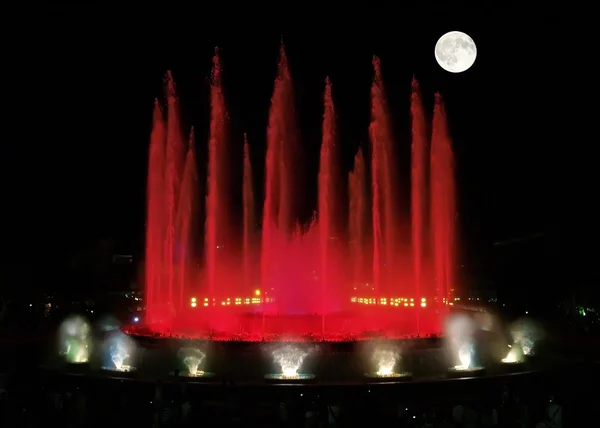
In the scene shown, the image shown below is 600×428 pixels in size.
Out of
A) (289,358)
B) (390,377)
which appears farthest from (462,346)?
(289,358)

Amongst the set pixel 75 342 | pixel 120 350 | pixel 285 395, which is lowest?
pixel 285 395

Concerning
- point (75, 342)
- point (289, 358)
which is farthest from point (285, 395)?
point (75, 342)

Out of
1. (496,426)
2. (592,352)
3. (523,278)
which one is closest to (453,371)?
(496,426)

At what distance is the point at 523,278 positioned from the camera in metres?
39.8

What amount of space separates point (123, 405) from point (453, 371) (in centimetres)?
839

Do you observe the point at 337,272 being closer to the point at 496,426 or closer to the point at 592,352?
the point at 592,352

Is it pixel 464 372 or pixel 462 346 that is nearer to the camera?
pixel 464 372

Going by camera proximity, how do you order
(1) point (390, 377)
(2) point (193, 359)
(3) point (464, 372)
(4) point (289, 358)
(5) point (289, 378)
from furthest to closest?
(2) point (193, 359)
(4) point (289, 358)
(3) point (464, 372)
(1) point (390, 377)
(5) point (289, 378)

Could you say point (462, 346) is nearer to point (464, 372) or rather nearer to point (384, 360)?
point (464, 372)

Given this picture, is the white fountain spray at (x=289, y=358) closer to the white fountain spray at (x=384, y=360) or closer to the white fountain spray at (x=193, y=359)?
the white fountain spray at (x=384, y=360)

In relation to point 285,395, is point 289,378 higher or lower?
higher

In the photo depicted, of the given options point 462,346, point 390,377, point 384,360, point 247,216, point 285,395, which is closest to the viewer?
point 285,395

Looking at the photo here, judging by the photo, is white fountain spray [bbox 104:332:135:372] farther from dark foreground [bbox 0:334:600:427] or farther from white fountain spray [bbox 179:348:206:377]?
white fountain spray [bbox 179:348:206:377]

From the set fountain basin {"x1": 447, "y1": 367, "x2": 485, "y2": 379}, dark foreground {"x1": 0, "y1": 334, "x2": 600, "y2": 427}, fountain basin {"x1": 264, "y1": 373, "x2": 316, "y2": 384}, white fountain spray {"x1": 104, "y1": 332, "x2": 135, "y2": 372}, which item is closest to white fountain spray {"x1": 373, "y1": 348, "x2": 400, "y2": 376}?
dark foreground {"x1": 0, "y1": 334, "x2": 600, "y2": 427}
